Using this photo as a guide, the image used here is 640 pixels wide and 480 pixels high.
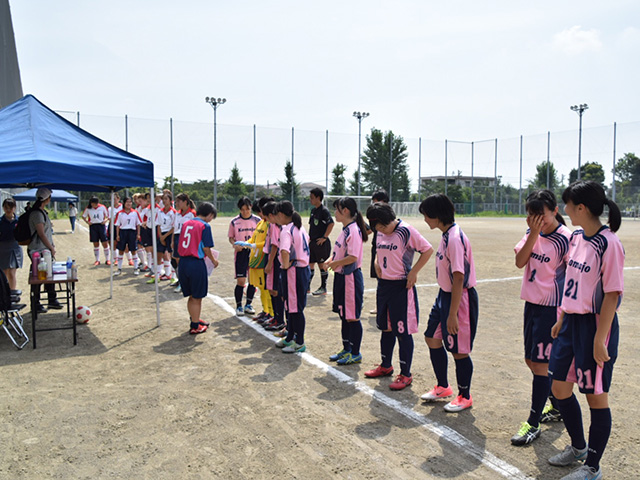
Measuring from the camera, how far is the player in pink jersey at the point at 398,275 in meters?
4.64

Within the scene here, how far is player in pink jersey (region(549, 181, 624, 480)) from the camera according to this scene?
291 centimetres

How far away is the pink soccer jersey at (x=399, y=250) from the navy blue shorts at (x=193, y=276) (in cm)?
294

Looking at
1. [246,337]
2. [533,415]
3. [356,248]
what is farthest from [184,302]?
[533,415]

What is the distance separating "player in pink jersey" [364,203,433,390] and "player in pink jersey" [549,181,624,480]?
159cm

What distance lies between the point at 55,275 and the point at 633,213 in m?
61.3

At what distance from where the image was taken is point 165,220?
426 inches

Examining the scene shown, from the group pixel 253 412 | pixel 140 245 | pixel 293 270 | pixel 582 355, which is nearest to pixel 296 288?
pixel 293 270

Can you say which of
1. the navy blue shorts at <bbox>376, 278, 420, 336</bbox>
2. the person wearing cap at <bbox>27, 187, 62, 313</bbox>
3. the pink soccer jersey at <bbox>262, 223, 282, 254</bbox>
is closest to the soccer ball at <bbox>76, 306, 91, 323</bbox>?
the person wearing cap at <bbox>27, 187, 62, 313</bbox>

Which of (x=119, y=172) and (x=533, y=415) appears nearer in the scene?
(x=533, y=415)

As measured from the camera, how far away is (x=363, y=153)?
64.9 m

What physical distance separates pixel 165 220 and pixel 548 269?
876 cm

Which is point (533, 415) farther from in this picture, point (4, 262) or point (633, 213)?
point (633, 213)

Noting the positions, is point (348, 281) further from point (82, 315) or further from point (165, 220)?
point (165, 220)

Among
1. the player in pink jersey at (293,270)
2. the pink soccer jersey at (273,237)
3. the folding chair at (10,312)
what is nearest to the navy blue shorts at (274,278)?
the pink soccer jersey at (273,237)
